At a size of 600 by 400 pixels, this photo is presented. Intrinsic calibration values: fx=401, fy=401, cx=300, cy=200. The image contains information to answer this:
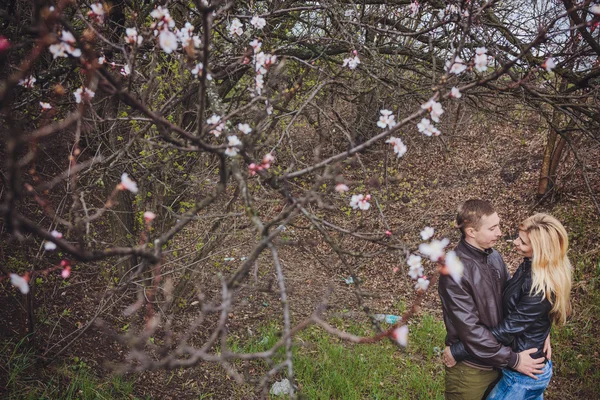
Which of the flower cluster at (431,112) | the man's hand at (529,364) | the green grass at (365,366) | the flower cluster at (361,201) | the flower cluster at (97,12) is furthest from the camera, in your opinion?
the green grass at (365,366)

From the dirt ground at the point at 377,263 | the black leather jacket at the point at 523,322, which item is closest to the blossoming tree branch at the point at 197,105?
the dirt ground at the point at 377,263

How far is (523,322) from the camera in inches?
95.3

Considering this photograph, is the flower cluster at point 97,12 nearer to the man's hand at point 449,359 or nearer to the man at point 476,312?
the man at point 476,312

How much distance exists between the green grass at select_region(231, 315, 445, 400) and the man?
3.96ft

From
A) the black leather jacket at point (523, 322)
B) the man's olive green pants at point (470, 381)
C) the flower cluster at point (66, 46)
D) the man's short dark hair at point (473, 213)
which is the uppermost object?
the flower cluster at point (66, 46)

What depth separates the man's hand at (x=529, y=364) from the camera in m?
2.39

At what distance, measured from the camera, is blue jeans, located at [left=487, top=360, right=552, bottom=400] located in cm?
243

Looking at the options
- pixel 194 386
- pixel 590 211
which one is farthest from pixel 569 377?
pixel 194 386

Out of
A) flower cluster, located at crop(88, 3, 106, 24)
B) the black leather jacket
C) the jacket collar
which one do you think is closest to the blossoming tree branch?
flower cluster, located at crop(88, 3, 106, 24)

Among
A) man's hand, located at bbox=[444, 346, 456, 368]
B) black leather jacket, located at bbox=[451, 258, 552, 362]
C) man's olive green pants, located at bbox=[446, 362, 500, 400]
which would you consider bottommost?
man's olive green pants, located at bbox=[446, 362, 500, 400]

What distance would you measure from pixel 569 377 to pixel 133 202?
16.4 feet

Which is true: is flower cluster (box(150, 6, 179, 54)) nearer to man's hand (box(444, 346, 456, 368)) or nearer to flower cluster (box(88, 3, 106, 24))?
flower cluster (box(88, 3, 106, 24))

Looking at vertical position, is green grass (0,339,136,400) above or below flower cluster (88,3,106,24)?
below

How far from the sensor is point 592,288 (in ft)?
15.6
